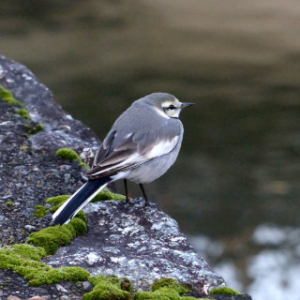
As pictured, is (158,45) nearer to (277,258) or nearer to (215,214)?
(215,214)

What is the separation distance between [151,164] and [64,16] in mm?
8796

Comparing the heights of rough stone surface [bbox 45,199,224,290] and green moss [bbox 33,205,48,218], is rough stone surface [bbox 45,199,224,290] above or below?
above

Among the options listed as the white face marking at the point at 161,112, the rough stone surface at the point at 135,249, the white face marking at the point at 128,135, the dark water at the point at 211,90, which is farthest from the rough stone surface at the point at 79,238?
the dark water at the point at 211,90

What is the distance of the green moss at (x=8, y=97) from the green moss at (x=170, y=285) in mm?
3405

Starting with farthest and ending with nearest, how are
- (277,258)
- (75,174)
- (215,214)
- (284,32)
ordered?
(284,32), (215,214), (277,258), (75,174)

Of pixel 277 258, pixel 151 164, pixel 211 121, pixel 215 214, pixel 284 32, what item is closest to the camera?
pixel 151 164

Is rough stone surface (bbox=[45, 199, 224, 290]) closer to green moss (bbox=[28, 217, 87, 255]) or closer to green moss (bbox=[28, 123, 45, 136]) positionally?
green moss (bbox=[28, 217, 87, 255])

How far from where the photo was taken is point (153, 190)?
9.41 metres

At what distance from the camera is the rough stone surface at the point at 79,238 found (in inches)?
176

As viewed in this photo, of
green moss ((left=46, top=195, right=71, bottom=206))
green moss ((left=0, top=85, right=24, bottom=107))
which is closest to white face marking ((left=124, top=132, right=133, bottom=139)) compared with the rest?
green moss ((left=46, top=195, right=71, bottom=206))

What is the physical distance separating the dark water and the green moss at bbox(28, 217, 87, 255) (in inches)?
131

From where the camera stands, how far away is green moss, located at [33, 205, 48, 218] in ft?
17.6

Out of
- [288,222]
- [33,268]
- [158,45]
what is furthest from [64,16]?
[33,268]

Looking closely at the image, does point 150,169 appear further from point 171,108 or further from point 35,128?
point 35,128
